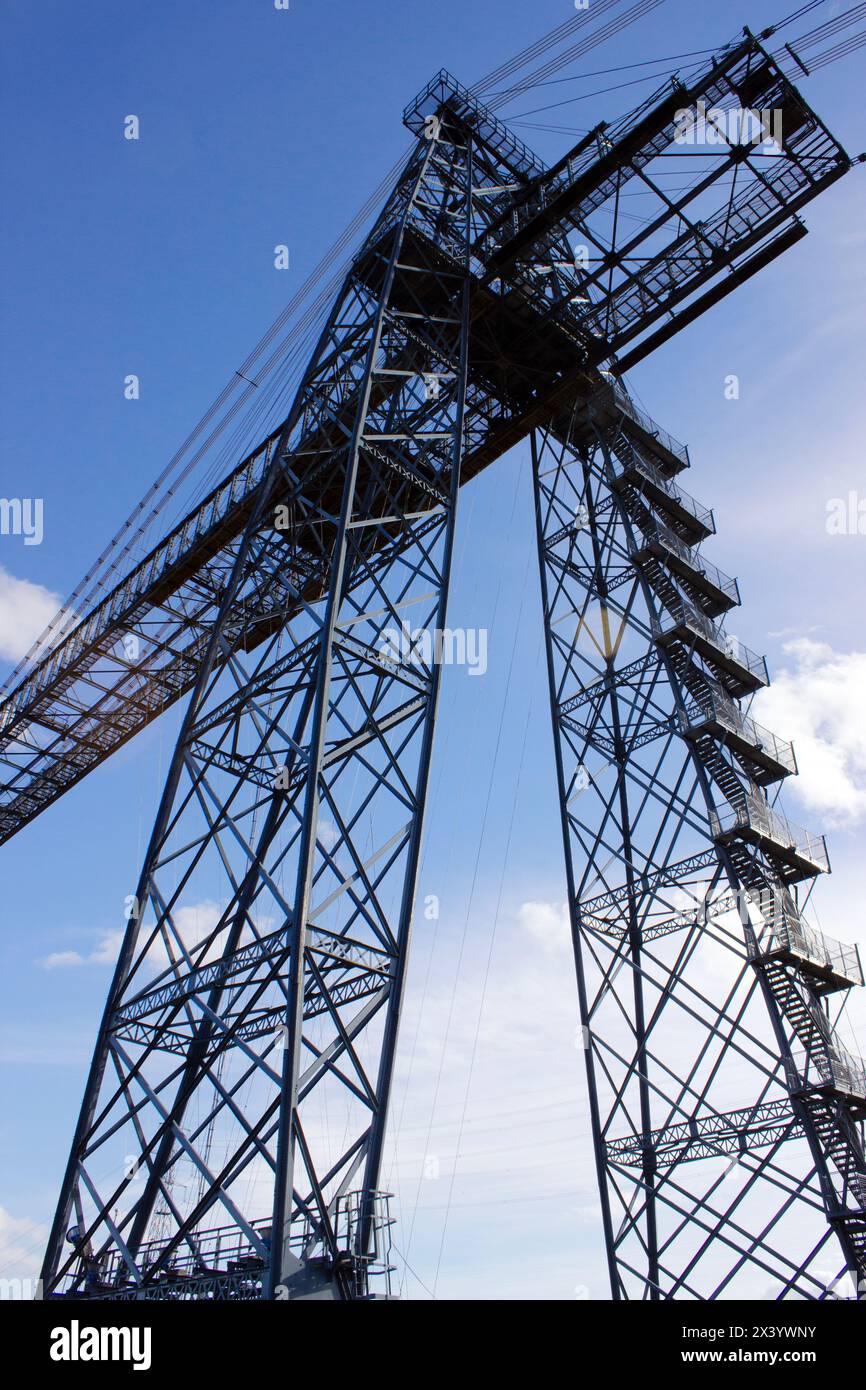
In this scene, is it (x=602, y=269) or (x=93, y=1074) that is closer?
(x=93, y=1074)

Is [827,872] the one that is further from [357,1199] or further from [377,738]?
[357,1199]

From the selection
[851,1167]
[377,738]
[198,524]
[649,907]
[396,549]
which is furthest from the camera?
[198,524]

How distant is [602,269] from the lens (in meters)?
21.2

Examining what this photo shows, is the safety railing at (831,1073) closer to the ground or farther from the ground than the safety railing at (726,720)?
closer to the ground

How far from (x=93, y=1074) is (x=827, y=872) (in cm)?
1302

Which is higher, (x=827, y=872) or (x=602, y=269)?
(x=602, y=269)

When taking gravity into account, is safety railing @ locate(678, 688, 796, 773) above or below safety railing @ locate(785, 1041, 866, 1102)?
above

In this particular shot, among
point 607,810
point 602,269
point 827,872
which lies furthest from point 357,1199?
point 602,269

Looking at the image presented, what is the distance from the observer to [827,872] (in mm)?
19656
